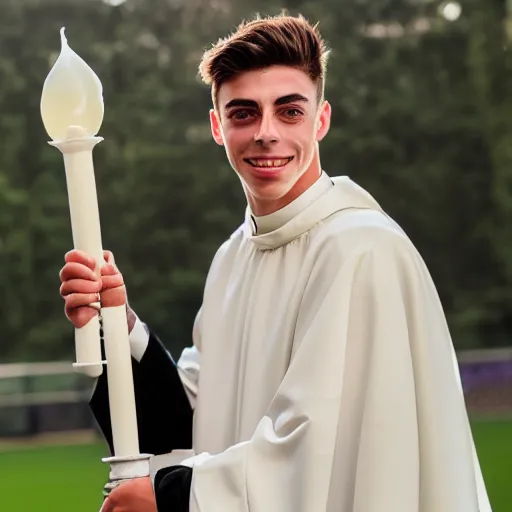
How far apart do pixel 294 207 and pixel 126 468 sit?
0.53 metres

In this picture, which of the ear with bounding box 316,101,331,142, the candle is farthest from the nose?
the candle

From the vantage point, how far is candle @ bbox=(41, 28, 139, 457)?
1.45 m

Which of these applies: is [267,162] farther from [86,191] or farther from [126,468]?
[126,468]

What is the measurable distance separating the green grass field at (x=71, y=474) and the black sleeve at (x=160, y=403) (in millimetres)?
5441

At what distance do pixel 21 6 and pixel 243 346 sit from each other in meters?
8.16

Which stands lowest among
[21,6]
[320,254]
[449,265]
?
[449,265]

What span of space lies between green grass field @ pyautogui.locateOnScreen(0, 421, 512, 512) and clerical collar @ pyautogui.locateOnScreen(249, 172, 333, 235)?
5675mm

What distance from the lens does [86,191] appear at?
1484mm

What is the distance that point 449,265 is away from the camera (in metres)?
10.2

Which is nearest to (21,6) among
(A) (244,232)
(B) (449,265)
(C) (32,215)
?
(C) (32,215)

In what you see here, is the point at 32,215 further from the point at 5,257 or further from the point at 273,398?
the point at 273,398

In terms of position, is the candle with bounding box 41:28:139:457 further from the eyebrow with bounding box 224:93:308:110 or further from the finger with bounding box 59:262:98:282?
the eyebrow with bounding box 224:93:308:110

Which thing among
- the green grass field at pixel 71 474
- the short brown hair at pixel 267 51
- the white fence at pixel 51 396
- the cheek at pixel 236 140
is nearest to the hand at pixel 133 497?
the cheek at pixel 236 140

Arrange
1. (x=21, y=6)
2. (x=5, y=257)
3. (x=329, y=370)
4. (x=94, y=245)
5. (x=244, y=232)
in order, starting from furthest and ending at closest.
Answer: (x=5, y=257), (x=21, y=6), (x=244, y=232), (x=329, y=370), (x=94, y=245)
